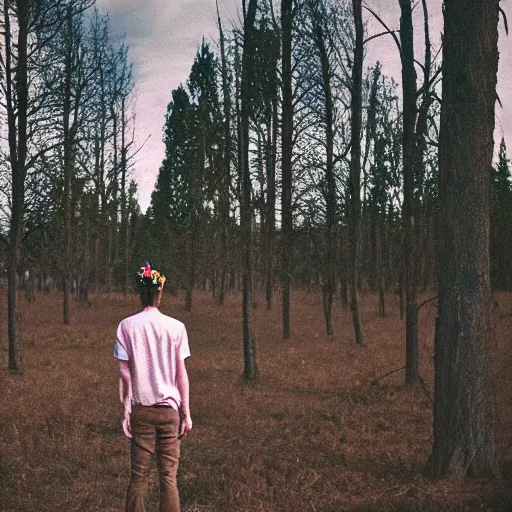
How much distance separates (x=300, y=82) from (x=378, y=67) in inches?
283

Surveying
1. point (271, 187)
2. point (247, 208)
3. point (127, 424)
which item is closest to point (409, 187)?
point (247, 208)

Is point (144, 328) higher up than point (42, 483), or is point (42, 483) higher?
point (144, 328)

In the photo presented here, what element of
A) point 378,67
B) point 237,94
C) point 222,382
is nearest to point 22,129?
point 237,94

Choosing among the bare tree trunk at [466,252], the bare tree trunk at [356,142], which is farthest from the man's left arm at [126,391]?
the bare tree trunk at [356,142]

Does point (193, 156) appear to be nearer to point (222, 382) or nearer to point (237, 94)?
point (237, 94)

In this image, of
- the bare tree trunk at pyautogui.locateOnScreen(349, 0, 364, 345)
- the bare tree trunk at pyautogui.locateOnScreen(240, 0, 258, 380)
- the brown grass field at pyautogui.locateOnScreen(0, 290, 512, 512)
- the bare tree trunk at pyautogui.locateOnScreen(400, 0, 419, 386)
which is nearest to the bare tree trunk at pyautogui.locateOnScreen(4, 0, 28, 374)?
the brown grass field at pyautogui.locateOnScreen(0, 290, 512, 512)

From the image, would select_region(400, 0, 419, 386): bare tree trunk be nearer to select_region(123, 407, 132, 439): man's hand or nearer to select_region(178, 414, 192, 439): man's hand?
select_region(178, 414, 192, 439): man's hand

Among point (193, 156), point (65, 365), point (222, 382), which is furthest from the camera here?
point (193, 156)

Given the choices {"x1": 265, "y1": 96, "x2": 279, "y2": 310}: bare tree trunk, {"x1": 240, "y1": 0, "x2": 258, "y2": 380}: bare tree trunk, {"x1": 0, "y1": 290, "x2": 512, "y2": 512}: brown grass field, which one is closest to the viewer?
{"x1": 0, "y1": 290, "x2": 512, "y2": 512}: brown grass field

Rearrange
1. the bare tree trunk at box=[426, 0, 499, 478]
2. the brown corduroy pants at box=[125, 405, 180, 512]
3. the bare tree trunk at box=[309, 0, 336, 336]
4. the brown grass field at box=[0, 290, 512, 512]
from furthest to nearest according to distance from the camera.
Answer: the bare tree trunk at box=[309, 0, 336, 336]
the bare tree trunk at box=[426, 0, 499, 478]
the brown grass field at box=[0, 290, 512, 512]
the brown corduroy pants at box=[125, 405, 180, 512]

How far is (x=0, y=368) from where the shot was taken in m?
14.8

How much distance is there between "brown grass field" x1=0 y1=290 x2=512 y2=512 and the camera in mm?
6199

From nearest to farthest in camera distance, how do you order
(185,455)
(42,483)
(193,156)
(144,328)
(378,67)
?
1. (144,328)
2. (42,483)
3. (185,455)
4. (378,67)
5. (193,156)

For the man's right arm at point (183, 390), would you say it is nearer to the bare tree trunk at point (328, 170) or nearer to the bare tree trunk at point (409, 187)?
the bare tree trunk at point (409, 187)
